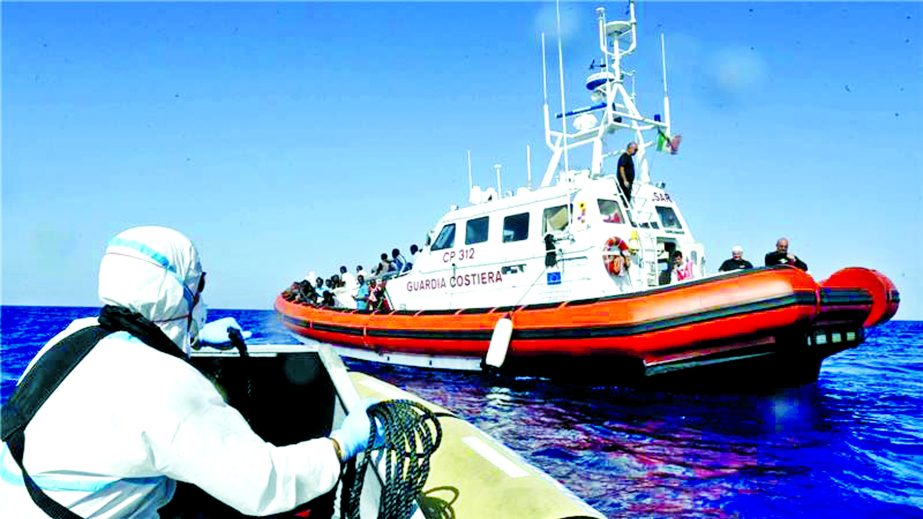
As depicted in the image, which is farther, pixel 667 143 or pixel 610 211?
pixel 667 143

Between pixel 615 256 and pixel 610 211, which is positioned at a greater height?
pixel 610 211

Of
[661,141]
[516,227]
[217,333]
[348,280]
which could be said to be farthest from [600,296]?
[348,280]

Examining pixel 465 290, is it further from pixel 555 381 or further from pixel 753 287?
pixel 753 287

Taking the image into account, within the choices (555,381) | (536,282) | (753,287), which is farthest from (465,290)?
(753,287)

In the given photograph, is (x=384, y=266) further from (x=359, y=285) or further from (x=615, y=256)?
(x=615, y=256)

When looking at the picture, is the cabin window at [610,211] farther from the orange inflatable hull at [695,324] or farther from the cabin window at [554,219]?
the orange inflatable hull at [695,324]

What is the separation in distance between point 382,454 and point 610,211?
8.05m

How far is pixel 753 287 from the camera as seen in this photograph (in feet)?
23.2

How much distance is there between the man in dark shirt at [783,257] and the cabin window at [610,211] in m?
2.20

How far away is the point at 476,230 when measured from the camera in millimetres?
10969

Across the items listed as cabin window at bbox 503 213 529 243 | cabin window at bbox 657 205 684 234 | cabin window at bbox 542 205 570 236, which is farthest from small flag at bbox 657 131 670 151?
cabin window at bbox 503 213 529 243

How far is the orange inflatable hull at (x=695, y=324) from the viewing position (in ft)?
23.1

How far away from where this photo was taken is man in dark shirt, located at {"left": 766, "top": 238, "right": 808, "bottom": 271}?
8531mm

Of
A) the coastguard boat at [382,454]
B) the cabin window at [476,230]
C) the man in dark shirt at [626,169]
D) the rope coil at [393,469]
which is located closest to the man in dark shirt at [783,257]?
the man in dark shirt at [626,169]
